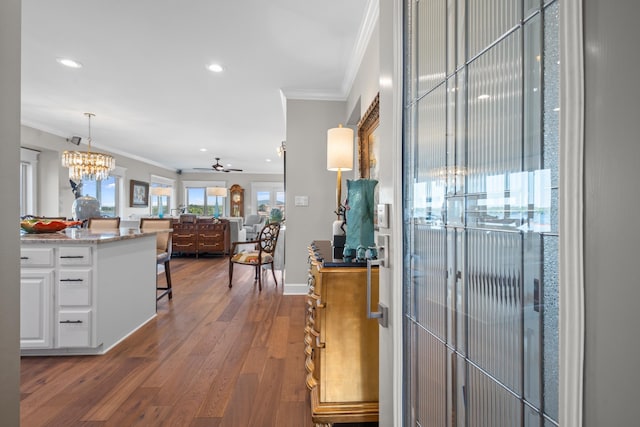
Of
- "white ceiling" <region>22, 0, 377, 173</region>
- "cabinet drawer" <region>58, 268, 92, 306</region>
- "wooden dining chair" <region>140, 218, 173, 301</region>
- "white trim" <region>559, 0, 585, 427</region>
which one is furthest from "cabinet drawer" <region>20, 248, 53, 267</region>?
"white trim" <region>559, 0, 585, 427</region>

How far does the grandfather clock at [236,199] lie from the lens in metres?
12.0

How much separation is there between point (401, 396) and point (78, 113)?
595 cm

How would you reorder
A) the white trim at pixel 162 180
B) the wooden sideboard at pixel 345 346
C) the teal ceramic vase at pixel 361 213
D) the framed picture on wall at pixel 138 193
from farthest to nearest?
the white trim at pixel 162 180 → the framed picture on wall at pixel 138 193 → the teal ceramic vase at pixel 361 213 → the wooden sideboard at pixel 345 346

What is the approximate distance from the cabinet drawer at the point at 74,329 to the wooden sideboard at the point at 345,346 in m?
1.83

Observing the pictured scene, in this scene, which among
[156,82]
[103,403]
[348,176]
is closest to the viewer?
[103,403]

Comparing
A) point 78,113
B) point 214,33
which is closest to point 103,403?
point 214,33

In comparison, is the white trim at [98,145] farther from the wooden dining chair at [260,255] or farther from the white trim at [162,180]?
the wooden dining chair at [260,255]

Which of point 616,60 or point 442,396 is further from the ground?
point 616,60

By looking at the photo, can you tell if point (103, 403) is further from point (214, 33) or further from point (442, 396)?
point (214, 33)

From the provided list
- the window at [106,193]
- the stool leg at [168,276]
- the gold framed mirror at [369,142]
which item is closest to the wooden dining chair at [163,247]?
the stool leg at [168,276]

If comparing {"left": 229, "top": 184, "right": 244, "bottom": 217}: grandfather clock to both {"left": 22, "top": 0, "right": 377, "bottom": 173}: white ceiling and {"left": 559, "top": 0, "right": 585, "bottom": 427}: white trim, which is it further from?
→ {"left": 559, "top": 0, "right": 585, "bottom": 427}: white trim

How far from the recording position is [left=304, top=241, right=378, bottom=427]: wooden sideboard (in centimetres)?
164

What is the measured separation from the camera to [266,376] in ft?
7.16

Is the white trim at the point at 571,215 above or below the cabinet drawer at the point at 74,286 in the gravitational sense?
above
